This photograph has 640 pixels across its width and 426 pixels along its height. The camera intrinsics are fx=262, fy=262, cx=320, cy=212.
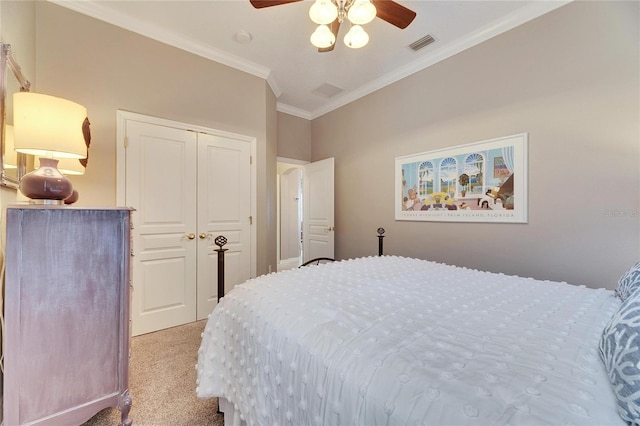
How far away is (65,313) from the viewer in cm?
128

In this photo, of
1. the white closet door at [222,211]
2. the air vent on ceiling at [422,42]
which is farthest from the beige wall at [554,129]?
the white closet door at [222,211]

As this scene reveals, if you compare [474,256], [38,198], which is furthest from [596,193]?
[38,198]

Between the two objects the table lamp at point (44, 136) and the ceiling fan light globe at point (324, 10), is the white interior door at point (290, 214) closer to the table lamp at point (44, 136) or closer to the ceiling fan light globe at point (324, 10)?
the ceiling fan light globe at point (324, 10)

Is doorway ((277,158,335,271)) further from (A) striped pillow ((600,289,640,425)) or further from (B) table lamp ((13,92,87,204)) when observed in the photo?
(A) striped pillow ((600,289,640,425))

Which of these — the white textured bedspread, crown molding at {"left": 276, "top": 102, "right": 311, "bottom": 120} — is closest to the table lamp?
the white textured bedspread

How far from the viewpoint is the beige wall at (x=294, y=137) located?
4543 millimetres

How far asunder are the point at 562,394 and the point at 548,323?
0.53 m

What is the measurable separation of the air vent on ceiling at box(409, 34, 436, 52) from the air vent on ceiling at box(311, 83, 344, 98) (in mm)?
1221

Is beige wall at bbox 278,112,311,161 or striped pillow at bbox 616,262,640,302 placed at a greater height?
beige wall at bbox 278,112,311,161

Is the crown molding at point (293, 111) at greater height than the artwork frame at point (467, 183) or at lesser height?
greater

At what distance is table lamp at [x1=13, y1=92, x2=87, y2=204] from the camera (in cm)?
135

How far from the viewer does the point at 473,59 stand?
111 inches

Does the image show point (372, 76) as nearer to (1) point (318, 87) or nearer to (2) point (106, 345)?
(1) point (318, 87)

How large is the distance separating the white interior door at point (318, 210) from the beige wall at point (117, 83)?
4.36 feet
